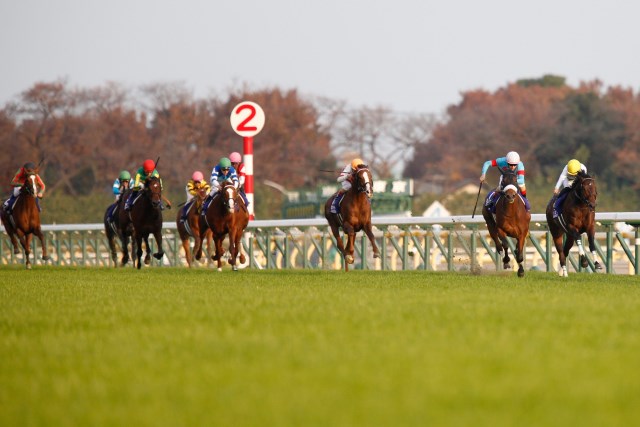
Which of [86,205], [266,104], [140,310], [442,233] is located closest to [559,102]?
[266,104]

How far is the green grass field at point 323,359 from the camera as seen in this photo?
4816mm

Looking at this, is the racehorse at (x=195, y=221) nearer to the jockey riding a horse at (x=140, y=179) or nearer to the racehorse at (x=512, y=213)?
the jockey riding a horse at (x=140, y=179)

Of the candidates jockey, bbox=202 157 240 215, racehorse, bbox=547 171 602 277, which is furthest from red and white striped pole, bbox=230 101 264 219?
racehorse, bbox=547 171 602 277

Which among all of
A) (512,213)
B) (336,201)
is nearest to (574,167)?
(512,213)

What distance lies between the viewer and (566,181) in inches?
607

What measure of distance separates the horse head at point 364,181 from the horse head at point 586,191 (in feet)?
9.96

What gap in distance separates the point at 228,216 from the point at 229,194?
0.31 m

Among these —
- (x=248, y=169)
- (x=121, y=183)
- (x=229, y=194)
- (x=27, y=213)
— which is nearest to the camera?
(x=229, y=194)

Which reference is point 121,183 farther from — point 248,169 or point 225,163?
point 225,163

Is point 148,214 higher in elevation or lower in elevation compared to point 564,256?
higher

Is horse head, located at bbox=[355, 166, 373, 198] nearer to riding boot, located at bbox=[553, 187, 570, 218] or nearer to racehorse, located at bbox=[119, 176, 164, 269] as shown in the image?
riding boot, located at bbox=[553, 187, 570, 218]

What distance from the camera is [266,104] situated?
217ft

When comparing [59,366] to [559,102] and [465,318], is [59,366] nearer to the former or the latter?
[465,318]

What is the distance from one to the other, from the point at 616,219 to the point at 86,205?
31309 millimetres
